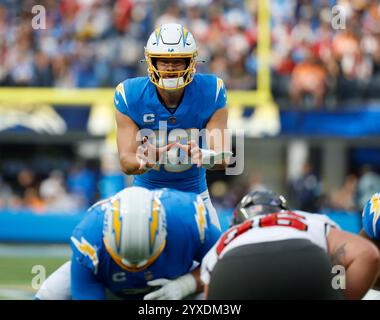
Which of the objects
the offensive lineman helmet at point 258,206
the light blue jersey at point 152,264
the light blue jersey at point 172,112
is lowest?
the light blue jersey at point 152,264

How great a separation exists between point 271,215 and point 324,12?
1202 centimetres

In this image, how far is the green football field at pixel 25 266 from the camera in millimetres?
8336

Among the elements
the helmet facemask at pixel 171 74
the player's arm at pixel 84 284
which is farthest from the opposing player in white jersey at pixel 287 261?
the helmet facemask at pixel 171 74

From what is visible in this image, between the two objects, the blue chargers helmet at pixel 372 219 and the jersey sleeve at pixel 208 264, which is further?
the blue chargers helmet at pixel 372 219

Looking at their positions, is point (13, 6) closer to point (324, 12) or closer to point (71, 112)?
point (71, 112)

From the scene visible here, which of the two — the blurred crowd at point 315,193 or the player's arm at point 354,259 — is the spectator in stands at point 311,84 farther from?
the player's arm at point 354,259

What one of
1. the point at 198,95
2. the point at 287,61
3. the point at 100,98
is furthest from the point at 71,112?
the point at 198,95

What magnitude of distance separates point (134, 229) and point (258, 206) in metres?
0.68

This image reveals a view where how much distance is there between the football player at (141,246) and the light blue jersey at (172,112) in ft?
4.06

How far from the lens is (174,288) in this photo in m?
4.72

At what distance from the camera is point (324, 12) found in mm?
15906

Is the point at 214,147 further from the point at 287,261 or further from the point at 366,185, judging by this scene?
the point at 366,185

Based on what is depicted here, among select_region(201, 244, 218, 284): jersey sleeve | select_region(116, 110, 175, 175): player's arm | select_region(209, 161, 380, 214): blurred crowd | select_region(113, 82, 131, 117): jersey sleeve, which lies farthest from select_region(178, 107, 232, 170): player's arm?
select_region(209, 161, 380, 214): blurred crowd

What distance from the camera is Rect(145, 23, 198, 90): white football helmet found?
233 inches
